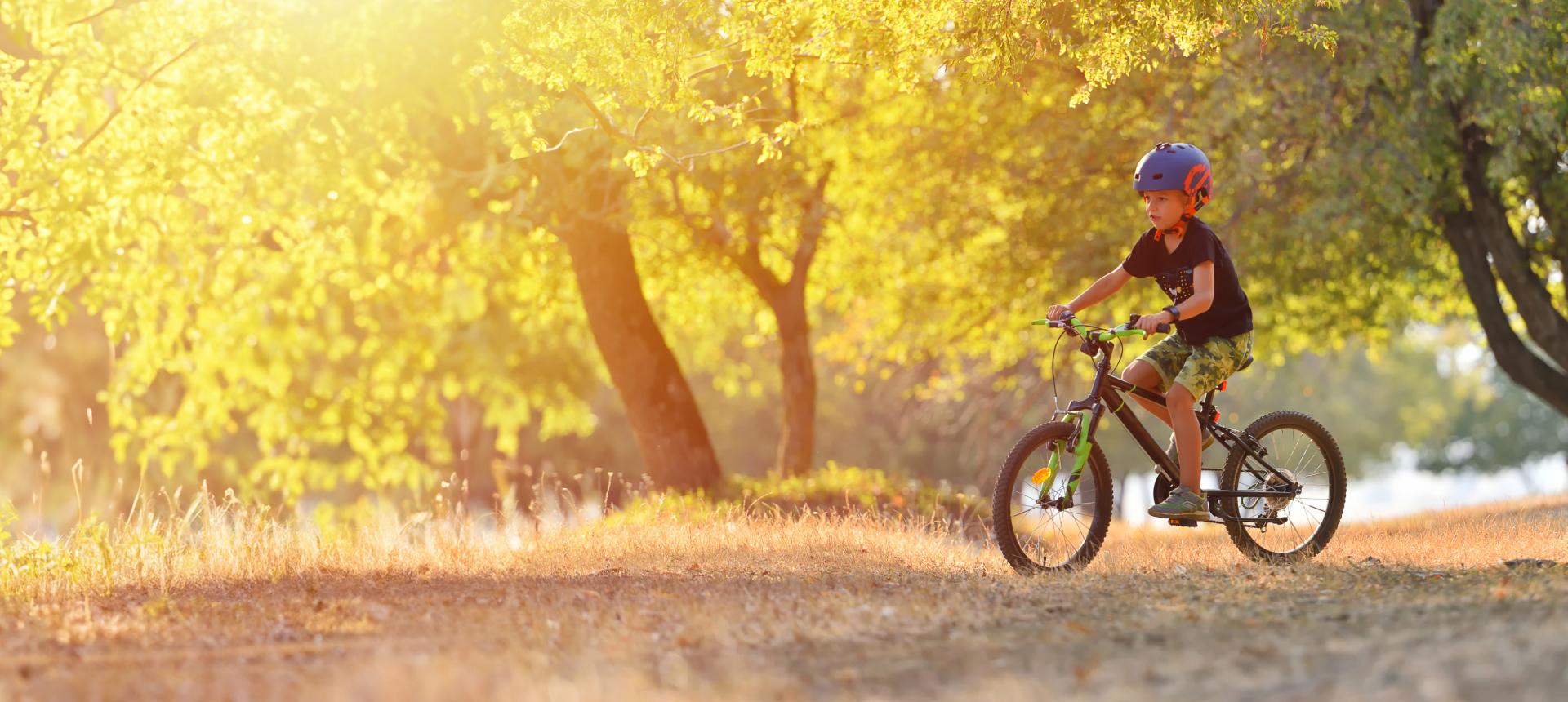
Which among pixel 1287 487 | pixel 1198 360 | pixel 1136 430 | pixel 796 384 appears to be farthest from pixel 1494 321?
pixel 1136 430

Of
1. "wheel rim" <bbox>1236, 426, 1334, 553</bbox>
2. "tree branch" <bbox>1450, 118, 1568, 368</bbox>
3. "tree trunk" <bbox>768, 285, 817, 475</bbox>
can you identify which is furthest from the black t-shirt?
"tree trunk" <bbox>768, 285, 817, 475</bbox>

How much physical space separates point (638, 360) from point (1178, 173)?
8107 millimetres

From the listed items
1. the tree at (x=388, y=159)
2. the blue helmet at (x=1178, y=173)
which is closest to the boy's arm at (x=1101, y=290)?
the blue helmet at (x=1178, y=173)

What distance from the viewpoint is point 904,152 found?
55.8ft

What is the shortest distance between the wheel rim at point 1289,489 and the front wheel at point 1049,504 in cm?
95

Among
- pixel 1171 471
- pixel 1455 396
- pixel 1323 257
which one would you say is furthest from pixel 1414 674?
pixel 1455 396

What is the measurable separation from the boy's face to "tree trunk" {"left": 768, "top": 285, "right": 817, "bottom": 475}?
10.1 metres

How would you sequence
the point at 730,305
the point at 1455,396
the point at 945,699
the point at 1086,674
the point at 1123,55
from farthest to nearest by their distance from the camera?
1. the point at 1455,396
2. the point at 730,305
3. the point at 1123,55
4. the point at 1086,674
5. the point at 945,699

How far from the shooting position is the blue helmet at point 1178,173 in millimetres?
7590

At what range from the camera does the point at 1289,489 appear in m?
8.33

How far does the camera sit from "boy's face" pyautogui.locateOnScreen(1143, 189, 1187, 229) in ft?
25.2

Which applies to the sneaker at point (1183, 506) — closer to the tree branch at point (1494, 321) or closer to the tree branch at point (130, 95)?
the tree branch at point (130, 95)

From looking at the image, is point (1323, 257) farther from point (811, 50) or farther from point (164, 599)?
point (164, 599)

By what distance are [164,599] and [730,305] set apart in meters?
15.1
